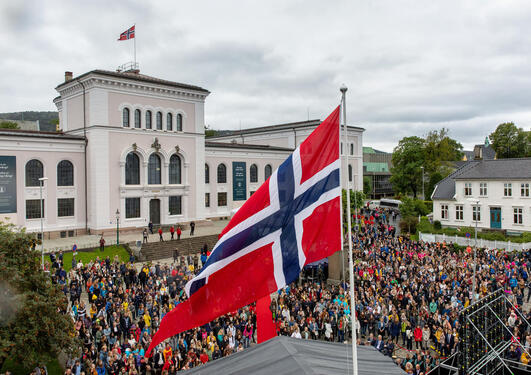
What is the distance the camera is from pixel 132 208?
4034cm

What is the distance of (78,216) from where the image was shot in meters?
38.4

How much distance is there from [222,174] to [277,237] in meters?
44.4

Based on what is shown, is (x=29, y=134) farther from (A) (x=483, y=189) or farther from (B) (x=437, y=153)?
(B) (x=437, y=153)

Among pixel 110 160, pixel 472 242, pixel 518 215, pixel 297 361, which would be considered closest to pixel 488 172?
pixel 518 215

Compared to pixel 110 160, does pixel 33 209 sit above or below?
below

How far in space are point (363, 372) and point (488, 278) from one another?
20.1 metres

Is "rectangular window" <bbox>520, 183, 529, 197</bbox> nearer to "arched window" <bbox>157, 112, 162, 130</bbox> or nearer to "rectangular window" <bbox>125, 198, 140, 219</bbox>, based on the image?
"arched window" <bbox>157, 112, 162, 130</bbox>

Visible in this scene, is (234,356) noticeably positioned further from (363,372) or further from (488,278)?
(488,278)

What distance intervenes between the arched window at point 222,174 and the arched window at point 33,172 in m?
19.7

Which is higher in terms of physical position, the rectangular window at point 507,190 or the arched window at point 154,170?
the arched window at point 154,170

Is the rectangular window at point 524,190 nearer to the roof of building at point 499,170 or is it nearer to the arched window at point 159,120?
the roof of building at point 499,170

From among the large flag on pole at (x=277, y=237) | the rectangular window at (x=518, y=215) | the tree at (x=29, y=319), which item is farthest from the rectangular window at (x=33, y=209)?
the rectangular window at (x=518, y=215)

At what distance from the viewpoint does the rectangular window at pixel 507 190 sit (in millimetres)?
40884

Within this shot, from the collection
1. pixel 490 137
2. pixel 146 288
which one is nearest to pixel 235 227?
pixel 146 288
